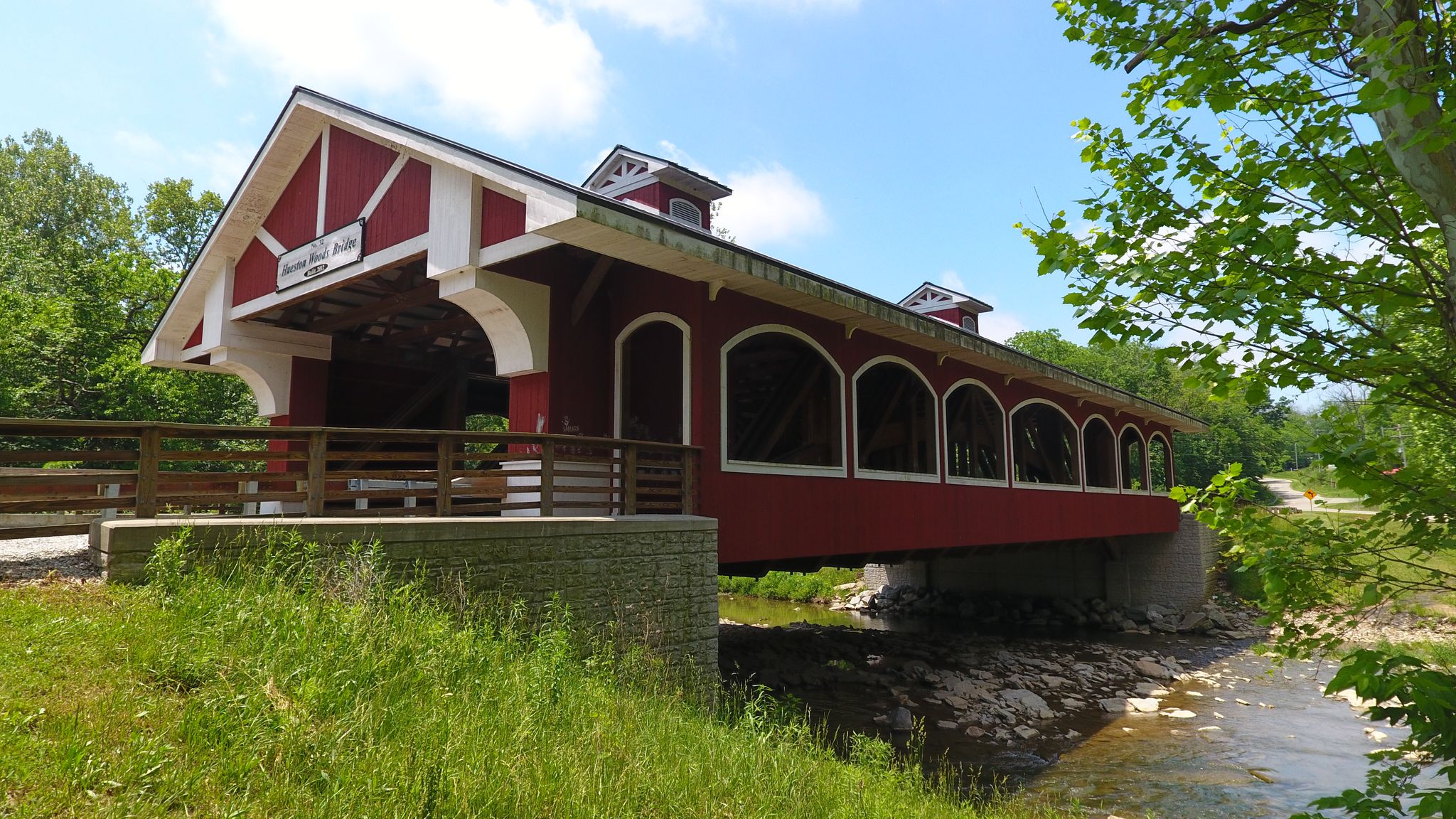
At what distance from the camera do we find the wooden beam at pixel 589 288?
9.38m

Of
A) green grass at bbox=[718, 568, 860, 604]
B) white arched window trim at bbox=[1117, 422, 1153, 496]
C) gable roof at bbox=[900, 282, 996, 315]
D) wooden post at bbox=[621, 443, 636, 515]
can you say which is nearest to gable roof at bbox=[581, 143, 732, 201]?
wooden post at bbox=[621, 443, 636, 515]

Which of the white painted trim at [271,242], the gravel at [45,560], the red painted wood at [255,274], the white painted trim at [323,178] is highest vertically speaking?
the white painted trim at [323,178]

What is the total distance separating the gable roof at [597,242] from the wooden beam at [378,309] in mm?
1626

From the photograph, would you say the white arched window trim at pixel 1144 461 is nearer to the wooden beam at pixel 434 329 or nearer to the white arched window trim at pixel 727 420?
the white arched window trim at pixel 727 420

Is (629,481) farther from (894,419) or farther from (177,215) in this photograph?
(177,215)

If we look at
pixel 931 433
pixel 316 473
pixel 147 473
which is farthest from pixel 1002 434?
pixel 147 473

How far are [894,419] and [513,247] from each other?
8432 mm

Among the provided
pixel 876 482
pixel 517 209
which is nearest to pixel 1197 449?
pixel 876 482

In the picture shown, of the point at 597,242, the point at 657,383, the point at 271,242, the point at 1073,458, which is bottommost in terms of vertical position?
the point at 1073,458

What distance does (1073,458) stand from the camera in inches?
742

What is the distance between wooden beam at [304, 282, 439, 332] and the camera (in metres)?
10.5

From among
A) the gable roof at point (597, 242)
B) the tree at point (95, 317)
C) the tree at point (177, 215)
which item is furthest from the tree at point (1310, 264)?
the tree at point (177, 215)

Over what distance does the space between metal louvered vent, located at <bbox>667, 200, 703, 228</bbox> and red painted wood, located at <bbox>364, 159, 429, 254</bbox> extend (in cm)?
422

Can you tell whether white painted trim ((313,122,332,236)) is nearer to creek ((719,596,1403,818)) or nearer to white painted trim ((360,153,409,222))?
white painted trim ((360,153,409,222))
